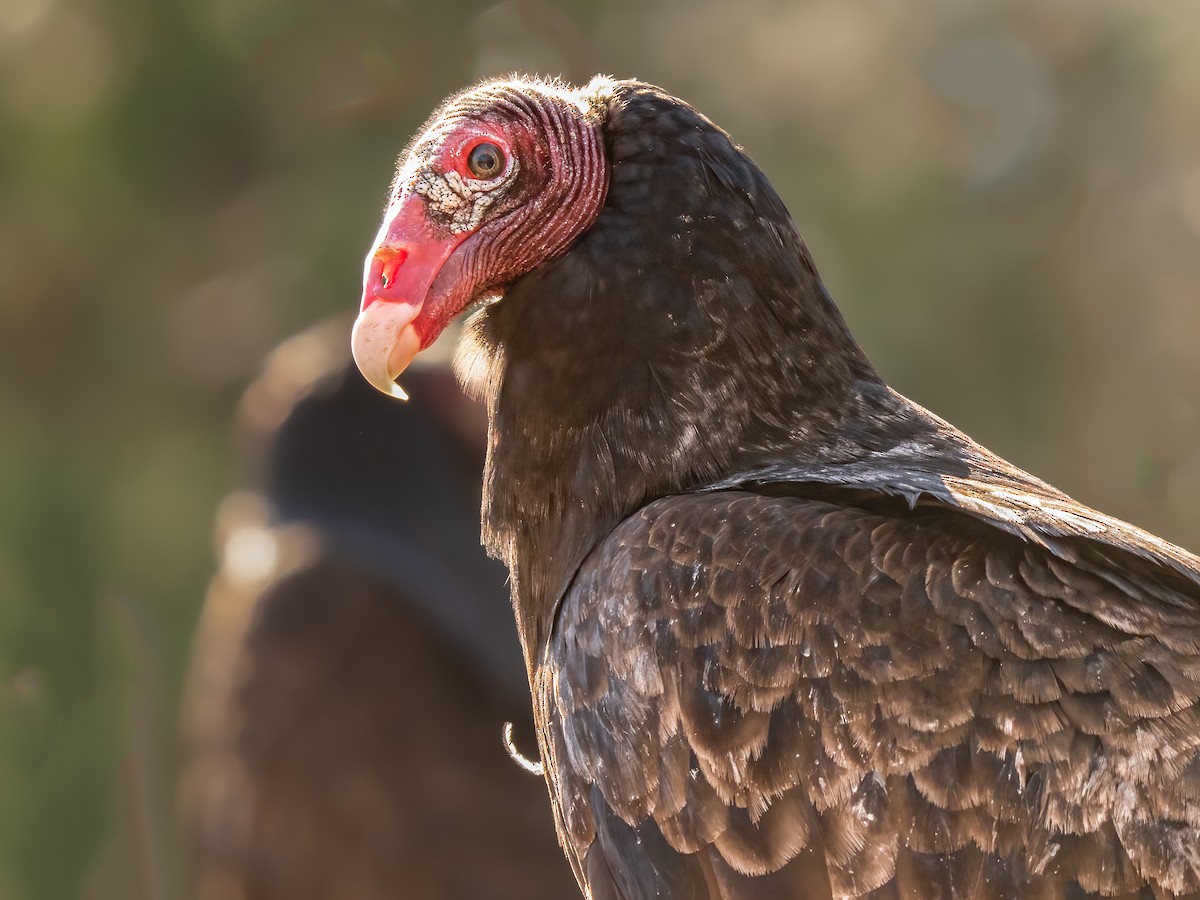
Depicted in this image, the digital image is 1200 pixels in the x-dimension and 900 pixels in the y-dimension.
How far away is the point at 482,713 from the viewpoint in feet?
14.9

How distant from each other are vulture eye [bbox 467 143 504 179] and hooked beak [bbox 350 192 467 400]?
12 cm

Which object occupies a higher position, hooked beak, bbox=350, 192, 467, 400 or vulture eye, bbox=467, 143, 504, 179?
vulture eye, bbox=467, 143, 504, 179

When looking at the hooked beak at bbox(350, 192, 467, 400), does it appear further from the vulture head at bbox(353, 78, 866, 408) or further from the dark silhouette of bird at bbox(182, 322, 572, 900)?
the dark silhouette of bird at bbox(182, 322, 572, 900)

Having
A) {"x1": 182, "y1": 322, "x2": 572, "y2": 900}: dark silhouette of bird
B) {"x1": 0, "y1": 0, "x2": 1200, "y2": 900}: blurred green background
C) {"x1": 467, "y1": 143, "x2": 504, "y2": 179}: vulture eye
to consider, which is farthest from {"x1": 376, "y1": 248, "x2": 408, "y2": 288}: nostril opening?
{"x1": 0, "y1": 0, "x2": 1200, "y2": 900}: blurred green background

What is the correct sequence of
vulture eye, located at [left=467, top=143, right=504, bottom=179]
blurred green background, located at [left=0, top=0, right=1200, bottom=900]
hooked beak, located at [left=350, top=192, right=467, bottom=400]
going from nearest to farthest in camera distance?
hooked beak, located at [left=350, top=192, right=467, bottom=400]
vulture eye, located at [left=467, top=143, right=504, bottom=179]
blurred green background, located at [left=0, top=0, right=1200, bottom=900]

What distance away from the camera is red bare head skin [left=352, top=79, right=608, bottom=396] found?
2688 mm

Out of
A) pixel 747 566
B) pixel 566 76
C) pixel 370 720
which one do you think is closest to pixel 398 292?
pixel 747 566

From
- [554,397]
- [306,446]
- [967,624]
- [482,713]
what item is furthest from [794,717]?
[306,446]

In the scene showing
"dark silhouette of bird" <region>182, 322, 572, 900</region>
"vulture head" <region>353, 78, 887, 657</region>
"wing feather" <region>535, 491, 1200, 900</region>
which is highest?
"vulture head" <region>353, 78, 887, 657</region>

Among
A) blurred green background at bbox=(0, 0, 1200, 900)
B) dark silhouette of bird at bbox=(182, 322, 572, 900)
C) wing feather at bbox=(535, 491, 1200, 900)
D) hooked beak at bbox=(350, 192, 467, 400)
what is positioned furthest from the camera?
blurred green background at bbox=(0, 0, 1200, 900)

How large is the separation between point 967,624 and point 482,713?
98.7 inches

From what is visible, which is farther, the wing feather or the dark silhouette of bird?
the dark silhouette of bird

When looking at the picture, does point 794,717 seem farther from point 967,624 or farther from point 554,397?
point 554,397

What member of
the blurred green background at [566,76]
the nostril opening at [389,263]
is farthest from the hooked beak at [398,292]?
the blurred green background at [566,76]
